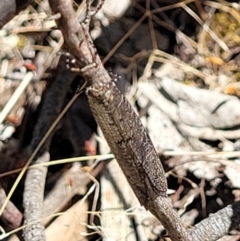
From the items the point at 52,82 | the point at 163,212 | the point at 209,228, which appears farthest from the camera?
the point at 52,82

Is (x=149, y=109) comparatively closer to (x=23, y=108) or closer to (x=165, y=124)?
(x=165, y=124)

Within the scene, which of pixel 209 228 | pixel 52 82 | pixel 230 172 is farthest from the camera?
pixel 52 82

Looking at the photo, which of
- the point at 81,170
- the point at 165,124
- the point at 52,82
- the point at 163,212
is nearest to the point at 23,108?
the point at 52,82

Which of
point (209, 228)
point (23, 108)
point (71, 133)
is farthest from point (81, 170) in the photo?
point (209, 228)

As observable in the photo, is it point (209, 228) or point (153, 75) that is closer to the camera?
point (209, 228)

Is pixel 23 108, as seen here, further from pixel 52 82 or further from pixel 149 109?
pixel 149 109

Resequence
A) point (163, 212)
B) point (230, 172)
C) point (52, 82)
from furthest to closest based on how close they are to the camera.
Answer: point (52, 82) < point (230, 172) < point (163, 212)

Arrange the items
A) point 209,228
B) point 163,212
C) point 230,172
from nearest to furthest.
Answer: point 163,212
point 209,228
point 230,172

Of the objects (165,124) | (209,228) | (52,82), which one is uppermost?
(52,82)

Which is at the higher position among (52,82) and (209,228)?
(52,82)
